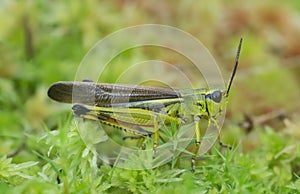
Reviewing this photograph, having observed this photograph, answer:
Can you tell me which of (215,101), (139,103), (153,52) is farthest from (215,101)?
(153,52)

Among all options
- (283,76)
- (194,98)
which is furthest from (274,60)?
(194,98)

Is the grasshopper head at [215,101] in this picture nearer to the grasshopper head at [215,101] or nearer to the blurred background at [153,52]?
the grasshopper head at [215,101]

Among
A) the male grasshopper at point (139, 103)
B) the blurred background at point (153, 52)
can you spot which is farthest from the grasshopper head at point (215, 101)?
the blurred background at point (153, 52)

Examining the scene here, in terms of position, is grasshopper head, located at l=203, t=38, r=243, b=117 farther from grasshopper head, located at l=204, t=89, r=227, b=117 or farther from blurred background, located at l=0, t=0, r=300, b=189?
blurred background, located at l=0, t=0, r=300, b=189

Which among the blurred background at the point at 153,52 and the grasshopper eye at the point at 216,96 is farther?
the blurred background at the point at 153,52

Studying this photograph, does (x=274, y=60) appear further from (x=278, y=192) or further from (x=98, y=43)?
(x=278, y=192)

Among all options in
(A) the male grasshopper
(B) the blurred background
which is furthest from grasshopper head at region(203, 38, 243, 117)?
(B) the blurred background

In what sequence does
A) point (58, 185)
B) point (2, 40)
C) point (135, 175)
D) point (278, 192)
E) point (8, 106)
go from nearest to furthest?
point (58, 185), point (135, 175), point (278, 192), point (8, 106), point (2, 40)
